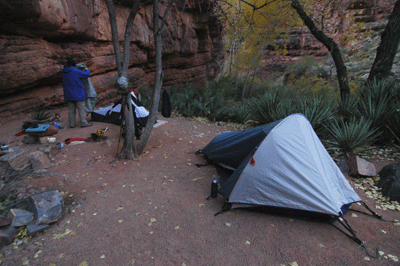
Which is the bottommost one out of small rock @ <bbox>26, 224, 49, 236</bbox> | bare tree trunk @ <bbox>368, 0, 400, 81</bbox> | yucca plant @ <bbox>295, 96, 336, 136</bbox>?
small rock @ <bbox>26, 224, 49, 236</bbox>

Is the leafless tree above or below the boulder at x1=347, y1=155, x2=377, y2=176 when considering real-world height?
above

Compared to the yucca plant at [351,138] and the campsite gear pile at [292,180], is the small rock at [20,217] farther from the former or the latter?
the yucca plant at [351,138]

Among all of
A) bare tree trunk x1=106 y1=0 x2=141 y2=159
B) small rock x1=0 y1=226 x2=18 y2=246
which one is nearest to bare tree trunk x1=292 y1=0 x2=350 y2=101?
bare tree trunk x1=106 y1=0 x2=141 y2=159

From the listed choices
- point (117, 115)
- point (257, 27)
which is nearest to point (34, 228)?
point (117, 115)

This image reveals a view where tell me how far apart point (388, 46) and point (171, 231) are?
27.4ft

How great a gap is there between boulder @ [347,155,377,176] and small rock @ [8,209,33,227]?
5745 millimetres

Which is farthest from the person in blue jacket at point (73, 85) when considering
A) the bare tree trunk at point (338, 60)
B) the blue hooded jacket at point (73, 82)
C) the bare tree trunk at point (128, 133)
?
the bare tree trunk at point (338, 60)

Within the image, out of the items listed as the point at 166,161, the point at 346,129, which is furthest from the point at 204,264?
the point at 346,129

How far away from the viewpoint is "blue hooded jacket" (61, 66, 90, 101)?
6.39 m

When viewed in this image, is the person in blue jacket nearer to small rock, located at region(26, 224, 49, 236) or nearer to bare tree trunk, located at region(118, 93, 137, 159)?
bare tree trunk, located at region(118, 93, 137, 159)

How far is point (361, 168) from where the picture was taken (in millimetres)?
4625

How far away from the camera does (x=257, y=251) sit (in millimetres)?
2816

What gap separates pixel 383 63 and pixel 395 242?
6.47m

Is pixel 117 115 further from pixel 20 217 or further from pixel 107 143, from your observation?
pixel 20 217
